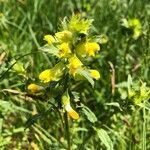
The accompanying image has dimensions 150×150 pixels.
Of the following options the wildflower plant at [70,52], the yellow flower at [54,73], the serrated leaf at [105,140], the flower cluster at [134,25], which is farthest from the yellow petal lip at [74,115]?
the flower cluster at [134,25]

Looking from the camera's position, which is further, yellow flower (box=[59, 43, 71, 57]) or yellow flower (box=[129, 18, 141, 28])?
yellow flower (box=[129, 18, 141, 28])

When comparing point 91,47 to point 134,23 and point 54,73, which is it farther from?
point 134,23

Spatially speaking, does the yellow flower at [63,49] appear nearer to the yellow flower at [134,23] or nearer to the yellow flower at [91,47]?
the yellow flower at [91,47]

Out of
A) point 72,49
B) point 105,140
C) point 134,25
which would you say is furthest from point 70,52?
point 134,25

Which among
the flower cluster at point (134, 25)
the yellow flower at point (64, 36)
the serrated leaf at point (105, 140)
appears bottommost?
the serrated leaf at point (105, 140)

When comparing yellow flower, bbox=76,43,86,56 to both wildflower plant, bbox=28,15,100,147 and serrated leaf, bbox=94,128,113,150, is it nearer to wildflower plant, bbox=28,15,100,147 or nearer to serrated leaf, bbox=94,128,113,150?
wildflower plant, bbox=28,15,100,147

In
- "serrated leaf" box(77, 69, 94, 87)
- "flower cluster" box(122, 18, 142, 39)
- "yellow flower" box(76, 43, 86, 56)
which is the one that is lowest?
"flower cluster" box(122, 18, 142, 39)

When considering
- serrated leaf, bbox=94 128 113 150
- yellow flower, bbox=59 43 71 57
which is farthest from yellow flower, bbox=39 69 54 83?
serrated leaf, bbox=94 128 113 150

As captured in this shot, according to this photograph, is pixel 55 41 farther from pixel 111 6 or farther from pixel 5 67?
pixel 111 6
